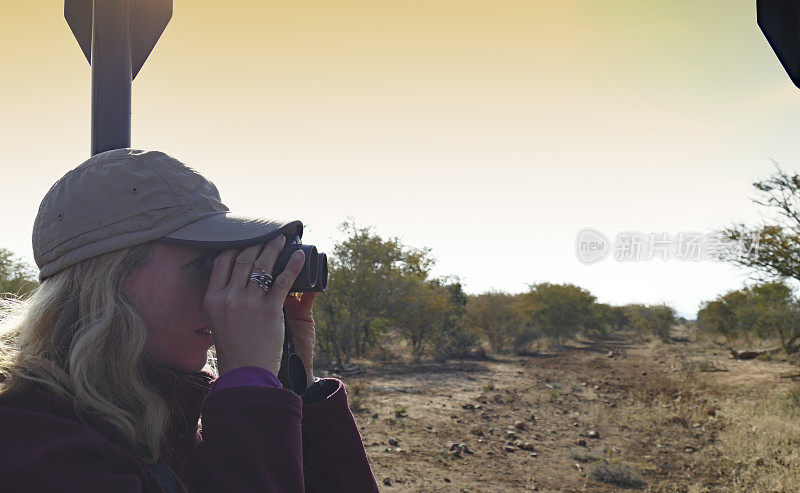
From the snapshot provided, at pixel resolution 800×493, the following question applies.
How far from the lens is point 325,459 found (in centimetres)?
152

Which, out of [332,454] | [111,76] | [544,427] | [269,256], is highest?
[111,76]

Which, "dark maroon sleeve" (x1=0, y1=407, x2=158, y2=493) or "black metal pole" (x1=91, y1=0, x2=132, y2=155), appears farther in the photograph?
"black metal pole" (x1=91, y1=0, x2=132, y2=155)

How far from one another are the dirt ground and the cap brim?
4815 mm

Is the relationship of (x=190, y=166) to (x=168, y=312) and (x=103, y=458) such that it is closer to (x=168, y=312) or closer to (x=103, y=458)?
(x=168, y=312)

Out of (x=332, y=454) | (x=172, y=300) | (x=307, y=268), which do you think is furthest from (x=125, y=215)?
(x=332, y=454)

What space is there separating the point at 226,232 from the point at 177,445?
1.67ft

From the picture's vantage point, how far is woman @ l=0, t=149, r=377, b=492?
1.00m

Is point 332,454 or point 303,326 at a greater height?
point 303,326

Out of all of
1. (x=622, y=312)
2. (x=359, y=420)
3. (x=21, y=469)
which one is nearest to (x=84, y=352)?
(x=21, y=469)

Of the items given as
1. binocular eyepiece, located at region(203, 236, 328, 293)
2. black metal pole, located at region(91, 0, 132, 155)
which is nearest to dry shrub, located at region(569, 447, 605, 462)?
binocular eyepiece, located at region(203, 236, 328, 293)

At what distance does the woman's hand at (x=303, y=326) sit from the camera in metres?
1.66

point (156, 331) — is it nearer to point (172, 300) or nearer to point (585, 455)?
point (172, 300)

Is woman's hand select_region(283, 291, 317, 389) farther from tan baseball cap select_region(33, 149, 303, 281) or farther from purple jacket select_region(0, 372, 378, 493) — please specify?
tan baseball cap select_region(33, 149, 303, 281)

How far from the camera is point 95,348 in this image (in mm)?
1069
